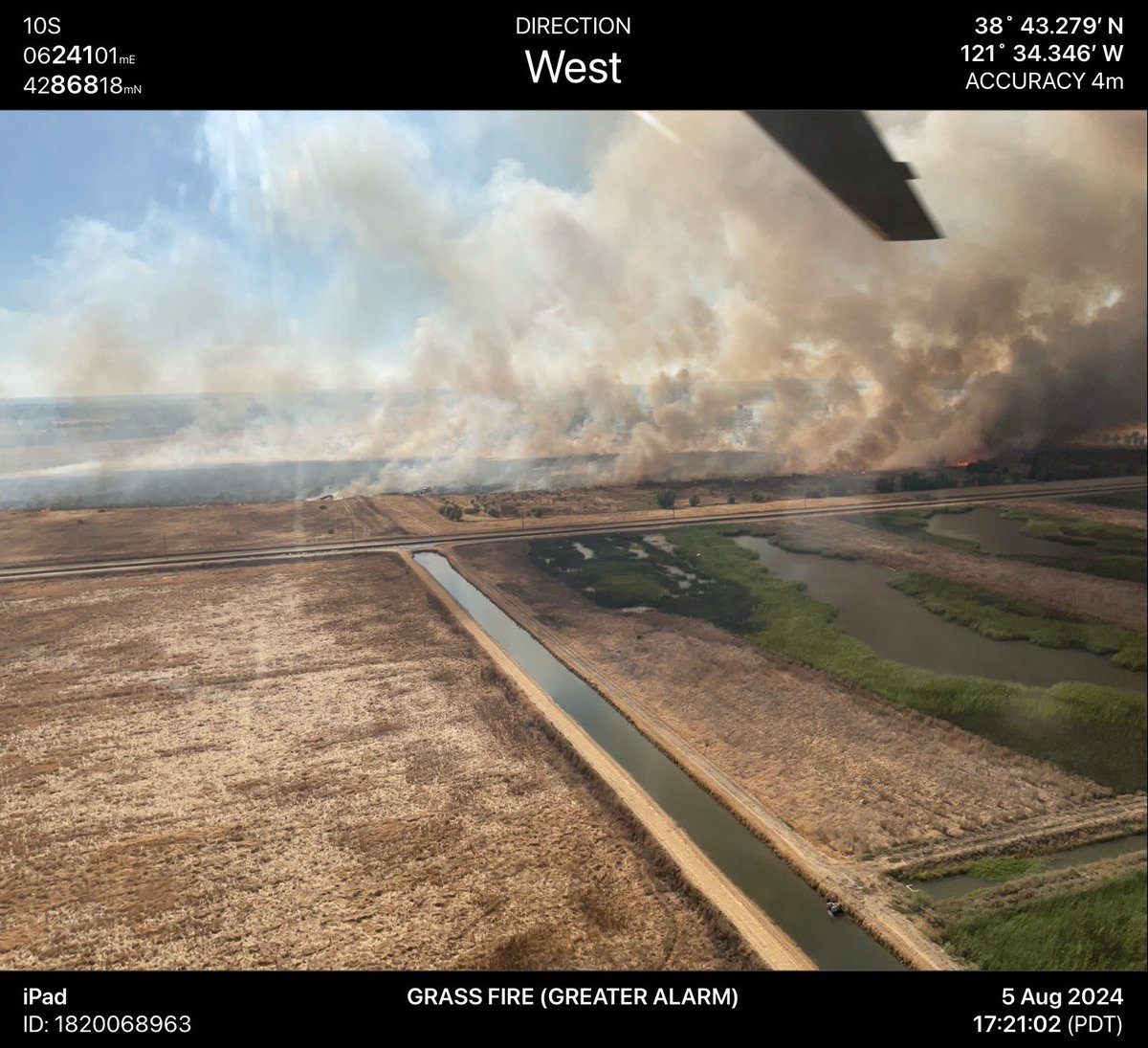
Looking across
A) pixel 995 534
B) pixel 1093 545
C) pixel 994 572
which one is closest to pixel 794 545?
pixel 994 572

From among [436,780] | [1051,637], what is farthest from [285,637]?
[1051,637]

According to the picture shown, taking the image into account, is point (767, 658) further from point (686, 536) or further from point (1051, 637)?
point (686, 536)

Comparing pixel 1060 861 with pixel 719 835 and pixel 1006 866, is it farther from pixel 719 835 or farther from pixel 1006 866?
pixel 719 835

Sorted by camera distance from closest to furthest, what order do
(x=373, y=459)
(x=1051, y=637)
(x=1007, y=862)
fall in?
(x=1007, y=862) → (x=1051, y=637) → (x=373, y=459)

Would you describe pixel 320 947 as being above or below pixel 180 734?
below

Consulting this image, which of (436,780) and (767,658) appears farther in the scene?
(767,658)

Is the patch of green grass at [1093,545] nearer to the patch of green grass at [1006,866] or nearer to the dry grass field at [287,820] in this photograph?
the patch of green grass at [1006,866]

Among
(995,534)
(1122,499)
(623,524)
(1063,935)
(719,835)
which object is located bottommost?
(1063,935)
